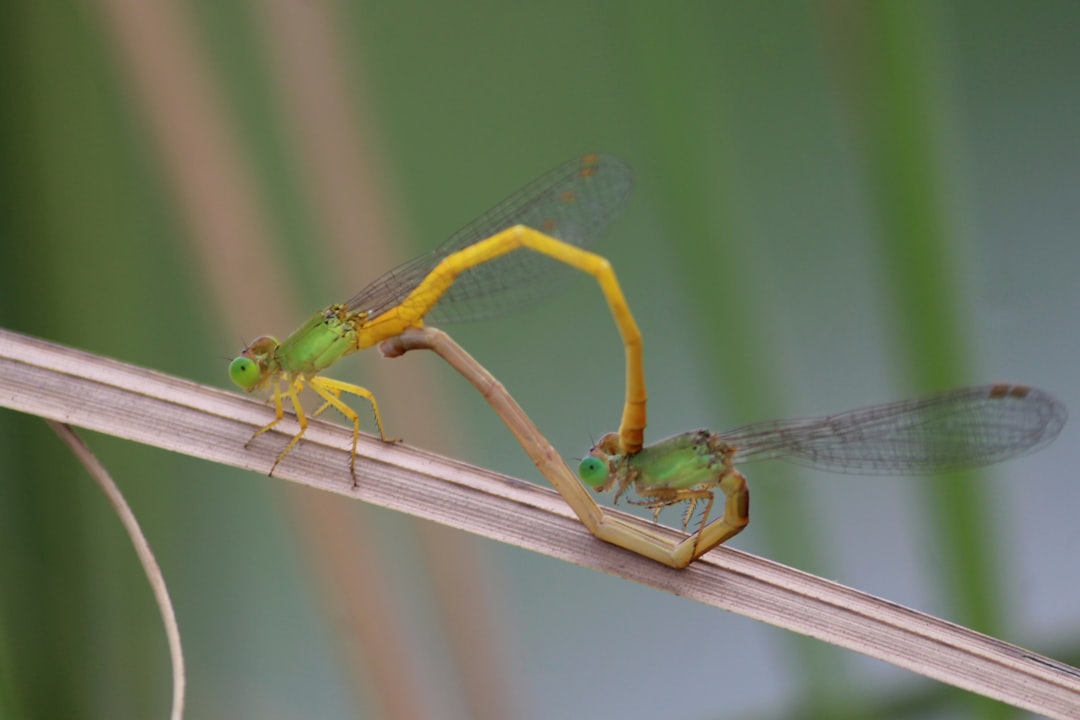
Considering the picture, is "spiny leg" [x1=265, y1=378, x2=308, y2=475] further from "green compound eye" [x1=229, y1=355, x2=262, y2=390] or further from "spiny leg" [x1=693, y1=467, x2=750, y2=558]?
"spiny leg" [x1=693, y1=467, x2=750, y2=558]

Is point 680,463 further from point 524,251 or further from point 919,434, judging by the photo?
point 524,251

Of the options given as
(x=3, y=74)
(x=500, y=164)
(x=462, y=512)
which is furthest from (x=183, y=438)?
(x=500, y=164)

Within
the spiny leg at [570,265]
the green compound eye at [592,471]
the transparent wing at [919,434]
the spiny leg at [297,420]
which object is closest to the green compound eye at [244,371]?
the spiny leg at [297,420]

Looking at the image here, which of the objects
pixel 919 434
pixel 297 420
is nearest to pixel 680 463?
pixel 919 434

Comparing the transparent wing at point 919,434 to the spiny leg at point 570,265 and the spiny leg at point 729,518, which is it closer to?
the spiny leg at point 729,518

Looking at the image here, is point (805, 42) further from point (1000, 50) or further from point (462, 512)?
point (462, 512)
